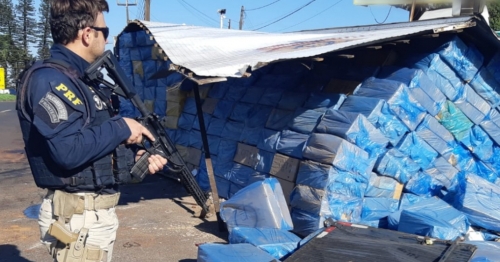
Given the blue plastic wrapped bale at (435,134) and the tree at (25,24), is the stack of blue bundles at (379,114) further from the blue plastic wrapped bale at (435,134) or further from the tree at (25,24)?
the tree at (25,24)

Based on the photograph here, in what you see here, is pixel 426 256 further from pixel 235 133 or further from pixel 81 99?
pixel 235 133

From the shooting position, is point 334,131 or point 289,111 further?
point 289,111

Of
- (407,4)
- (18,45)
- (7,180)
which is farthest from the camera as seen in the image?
(18,45)

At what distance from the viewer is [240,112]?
262 inches

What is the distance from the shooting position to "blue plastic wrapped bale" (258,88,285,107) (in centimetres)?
604

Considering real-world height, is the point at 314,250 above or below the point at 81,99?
below

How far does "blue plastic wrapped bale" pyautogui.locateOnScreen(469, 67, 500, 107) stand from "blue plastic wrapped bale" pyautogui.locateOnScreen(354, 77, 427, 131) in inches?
28.4

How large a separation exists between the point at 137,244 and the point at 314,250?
7.62ft

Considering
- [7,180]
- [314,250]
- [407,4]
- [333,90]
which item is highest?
[407,4]

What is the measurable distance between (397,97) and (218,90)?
2.93 metres

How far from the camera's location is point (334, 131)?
5039 mm

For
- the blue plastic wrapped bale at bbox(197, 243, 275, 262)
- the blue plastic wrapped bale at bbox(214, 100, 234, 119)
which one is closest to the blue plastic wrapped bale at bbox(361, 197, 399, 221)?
the blue plastic wrapped bale at bbox(197, 243, 275, 262)

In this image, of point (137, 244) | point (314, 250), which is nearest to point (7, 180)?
point (137, 244)

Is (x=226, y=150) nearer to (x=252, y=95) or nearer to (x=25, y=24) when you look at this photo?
(x=252, y=95)
